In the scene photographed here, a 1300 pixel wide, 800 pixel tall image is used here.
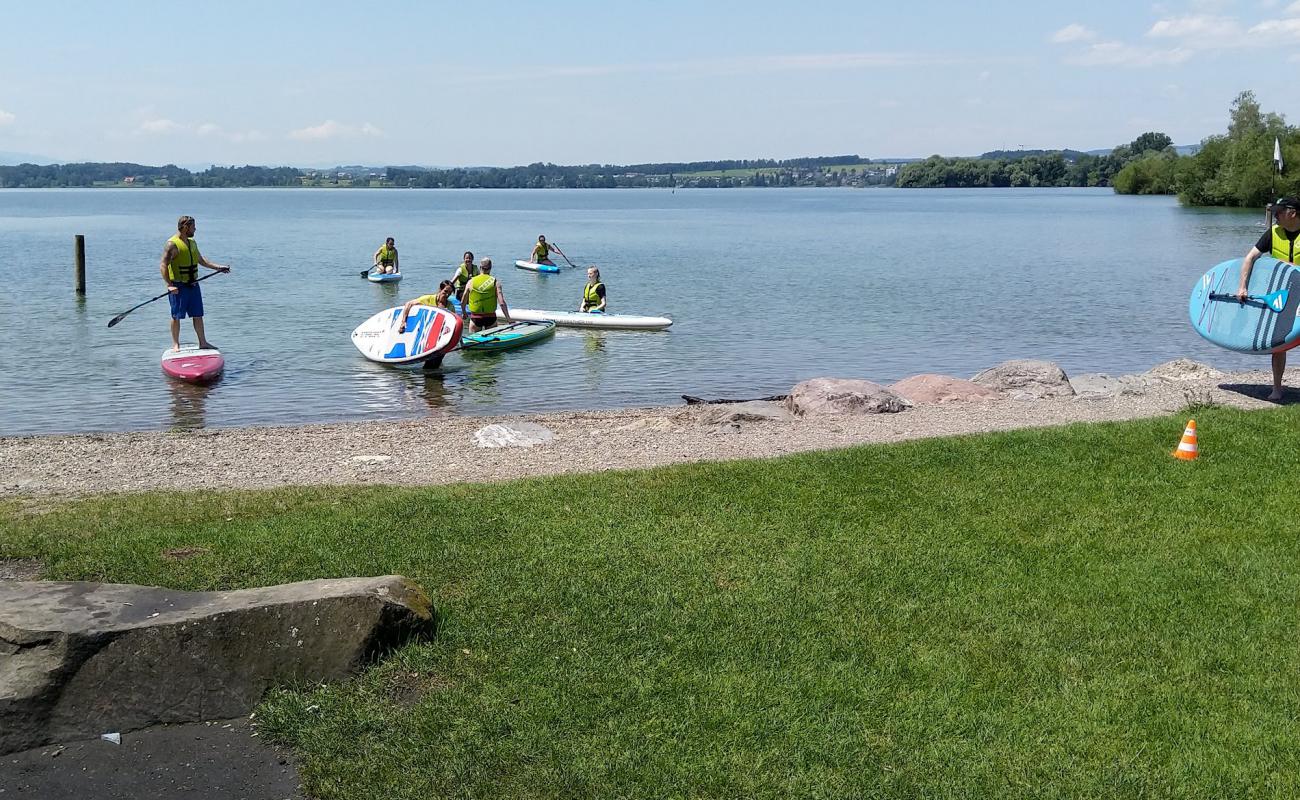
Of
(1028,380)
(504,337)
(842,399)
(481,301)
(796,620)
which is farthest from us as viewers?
(481,301)

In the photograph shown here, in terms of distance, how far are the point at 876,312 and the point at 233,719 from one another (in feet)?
91.5

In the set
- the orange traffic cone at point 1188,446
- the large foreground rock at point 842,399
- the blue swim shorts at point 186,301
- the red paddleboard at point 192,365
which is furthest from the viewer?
the red paddleboard at point 192,365

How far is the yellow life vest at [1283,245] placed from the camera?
43.3 ft

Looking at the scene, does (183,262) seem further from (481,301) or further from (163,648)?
(163,648)

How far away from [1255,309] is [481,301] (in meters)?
14.6

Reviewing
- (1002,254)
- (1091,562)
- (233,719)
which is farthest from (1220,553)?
(1002,254)

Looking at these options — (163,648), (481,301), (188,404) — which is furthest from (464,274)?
(163,648)

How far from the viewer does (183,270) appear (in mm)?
18406

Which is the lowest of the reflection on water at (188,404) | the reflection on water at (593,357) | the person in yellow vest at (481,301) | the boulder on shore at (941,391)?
the reflection on water at (188,404)

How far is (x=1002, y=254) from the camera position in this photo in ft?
184

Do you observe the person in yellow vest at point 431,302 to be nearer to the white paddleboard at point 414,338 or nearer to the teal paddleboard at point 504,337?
the white paddleboard at point 414,338

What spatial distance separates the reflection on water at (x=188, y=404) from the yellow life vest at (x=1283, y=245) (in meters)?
13.5

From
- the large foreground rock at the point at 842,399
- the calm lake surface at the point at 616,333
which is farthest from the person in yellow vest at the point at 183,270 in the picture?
the large foreground rock at the point at 842,399

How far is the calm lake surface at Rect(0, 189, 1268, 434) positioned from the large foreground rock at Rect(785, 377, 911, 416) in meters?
3.95
